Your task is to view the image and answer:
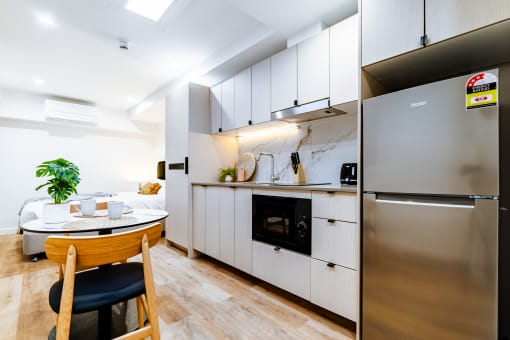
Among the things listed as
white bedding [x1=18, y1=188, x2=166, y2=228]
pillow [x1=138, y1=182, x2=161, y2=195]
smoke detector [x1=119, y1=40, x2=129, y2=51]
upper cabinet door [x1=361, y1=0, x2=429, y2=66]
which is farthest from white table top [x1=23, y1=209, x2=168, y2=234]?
pillow [x1=138, y1=182, x2=161, y2=195]

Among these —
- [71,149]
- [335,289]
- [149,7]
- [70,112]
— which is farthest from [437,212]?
[71,149]

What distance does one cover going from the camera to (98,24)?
2.59 m

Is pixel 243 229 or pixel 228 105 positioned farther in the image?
pixel 228 105

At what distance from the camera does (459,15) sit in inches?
46.5

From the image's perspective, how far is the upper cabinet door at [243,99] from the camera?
2.79m

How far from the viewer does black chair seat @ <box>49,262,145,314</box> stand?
3.69ft

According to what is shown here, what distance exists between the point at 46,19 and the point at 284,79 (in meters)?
2.57

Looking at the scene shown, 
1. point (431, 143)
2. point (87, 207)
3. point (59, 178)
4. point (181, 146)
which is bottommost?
point (87, 207)

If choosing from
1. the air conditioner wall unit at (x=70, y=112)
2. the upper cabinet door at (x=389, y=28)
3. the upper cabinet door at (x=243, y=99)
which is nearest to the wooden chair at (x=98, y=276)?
the upper cabinet door at (x=389, y=28)

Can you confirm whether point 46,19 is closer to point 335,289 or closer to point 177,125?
point 177,125

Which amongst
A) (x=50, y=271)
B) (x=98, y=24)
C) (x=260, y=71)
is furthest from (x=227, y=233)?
(x=98, y=24)

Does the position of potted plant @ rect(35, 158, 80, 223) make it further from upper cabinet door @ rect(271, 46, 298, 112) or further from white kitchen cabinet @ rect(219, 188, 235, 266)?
upper cabinet door @ rect(271, 46, 298, 112)

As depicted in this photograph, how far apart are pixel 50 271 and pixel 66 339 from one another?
214 centimetres

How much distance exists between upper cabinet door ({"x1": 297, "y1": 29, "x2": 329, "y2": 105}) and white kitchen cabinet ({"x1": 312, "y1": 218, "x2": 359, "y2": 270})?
108 cm
